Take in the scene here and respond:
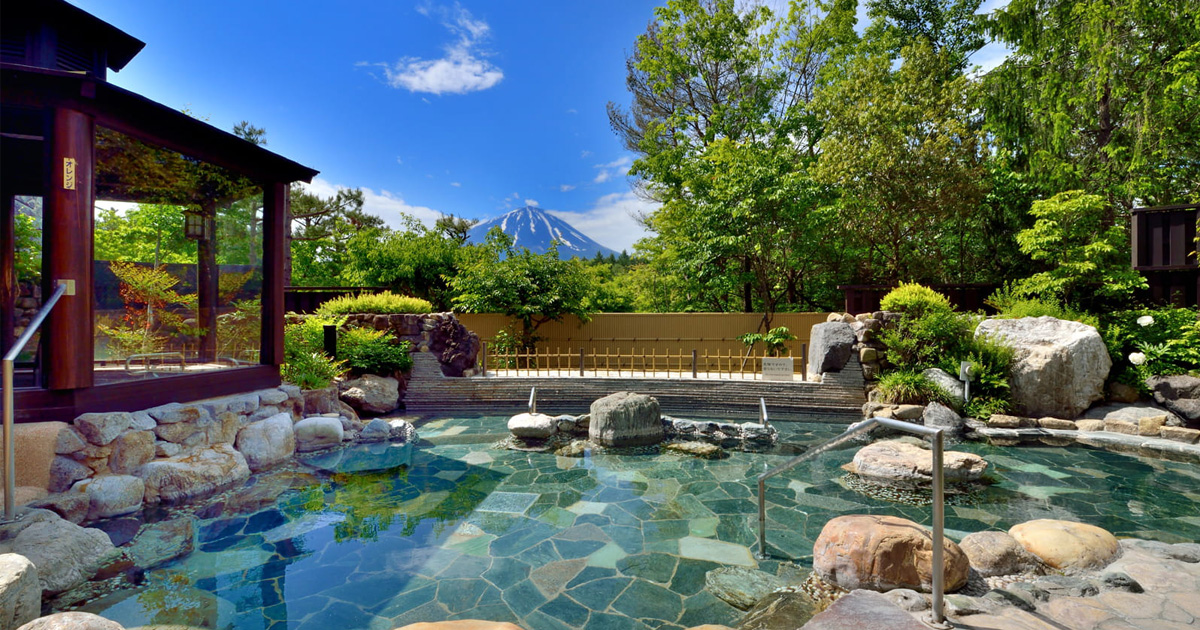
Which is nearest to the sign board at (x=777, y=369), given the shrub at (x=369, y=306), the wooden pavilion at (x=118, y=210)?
the shrub at (x=369, y=306)

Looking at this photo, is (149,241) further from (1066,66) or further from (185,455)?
(1066,66)

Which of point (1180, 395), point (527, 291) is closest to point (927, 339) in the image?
point (1180, 395)

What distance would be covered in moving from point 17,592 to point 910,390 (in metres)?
12.1

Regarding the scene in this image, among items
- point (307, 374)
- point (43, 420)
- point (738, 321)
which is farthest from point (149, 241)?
point (738, 321)

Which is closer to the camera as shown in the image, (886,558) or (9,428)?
(886,558)

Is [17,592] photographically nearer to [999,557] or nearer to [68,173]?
[68,173]

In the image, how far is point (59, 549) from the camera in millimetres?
4094

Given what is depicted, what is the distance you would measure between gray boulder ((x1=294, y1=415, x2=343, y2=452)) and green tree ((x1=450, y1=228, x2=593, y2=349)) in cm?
720

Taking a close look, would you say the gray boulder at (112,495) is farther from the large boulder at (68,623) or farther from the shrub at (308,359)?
the shrub at (308,359)

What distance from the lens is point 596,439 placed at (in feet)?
28.6

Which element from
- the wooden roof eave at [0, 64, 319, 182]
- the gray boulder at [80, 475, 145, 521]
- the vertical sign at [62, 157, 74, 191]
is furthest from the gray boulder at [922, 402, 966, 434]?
the vertical sign at [62, 157, 74, 191]

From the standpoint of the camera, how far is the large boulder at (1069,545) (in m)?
4.07

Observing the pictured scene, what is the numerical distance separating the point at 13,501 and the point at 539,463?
17.4 feet

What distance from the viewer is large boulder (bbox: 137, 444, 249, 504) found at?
5844 millimetres
